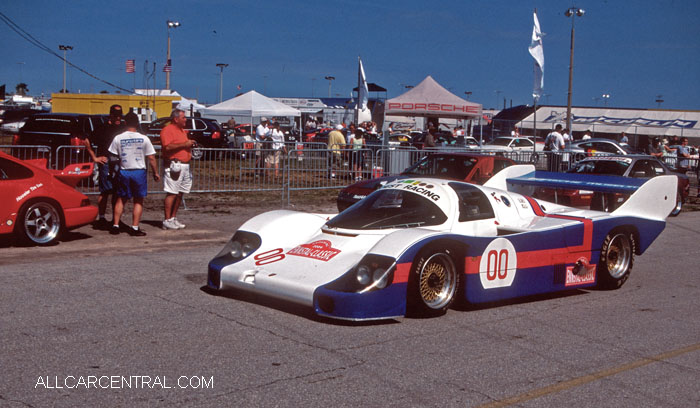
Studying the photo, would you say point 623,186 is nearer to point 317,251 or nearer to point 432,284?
point 432,284

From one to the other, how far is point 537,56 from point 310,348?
19.1m

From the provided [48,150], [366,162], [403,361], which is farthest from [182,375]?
[366,162]

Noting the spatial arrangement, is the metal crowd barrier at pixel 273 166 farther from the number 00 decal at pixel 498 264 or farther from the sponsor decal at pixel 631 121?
the sponsor decal at pixel 631 121

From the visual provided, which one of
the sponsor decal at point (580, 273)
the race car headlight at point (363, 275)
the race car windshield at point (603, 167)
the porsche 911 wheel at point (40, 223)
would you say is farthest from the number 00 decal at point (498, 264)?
the race car windshield at point (603, 167)

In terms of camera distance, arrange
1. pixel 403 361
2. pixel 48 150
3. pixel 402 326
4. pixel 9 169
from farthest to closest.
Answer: pixel 48 150 → pixel 9 169 → pixel 402 326 → pixel 403 361

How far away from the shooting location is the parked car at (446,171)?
12391mm

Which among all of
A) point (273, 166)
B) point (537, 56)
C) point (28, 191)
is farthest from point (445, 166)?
point (537, 56)

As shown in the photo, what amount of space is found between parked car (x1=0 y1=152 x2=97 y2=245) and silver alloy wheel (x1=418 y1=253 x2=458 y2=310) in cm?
537

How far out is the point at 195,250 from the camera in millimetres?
9648

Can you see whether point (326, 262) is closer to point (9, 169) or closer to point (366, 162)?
point (9, 169)

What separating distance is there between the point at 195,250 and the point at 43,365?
5032 mm

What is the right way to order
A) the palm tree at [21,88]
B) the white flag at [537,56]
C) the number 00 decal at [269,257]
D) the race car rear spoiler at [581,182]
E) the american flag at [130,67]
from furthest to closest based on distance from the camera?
the palm tree at [21,88] < the american flag at [130,67] < the white flag at [537,56] < the race car rear spoiler at [581,182] < the number 00 decal at [269,257]

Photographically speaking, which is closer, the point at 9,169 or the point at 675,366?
the point at 675,366

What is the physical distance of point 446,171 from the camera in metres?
12.8
